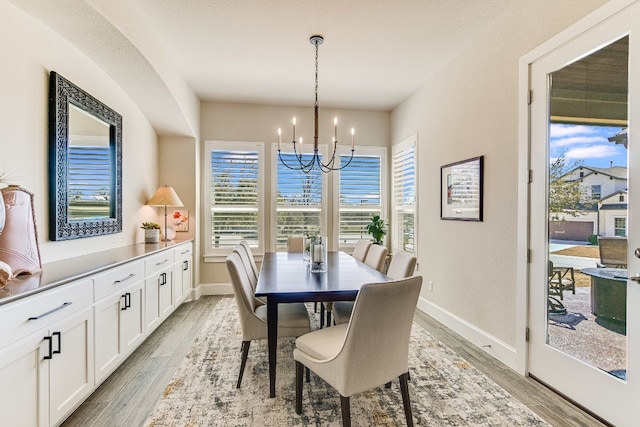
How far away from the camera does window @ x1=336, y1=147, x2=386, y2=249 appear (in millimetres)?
5246

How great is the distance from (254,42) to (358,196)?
2.85 meters

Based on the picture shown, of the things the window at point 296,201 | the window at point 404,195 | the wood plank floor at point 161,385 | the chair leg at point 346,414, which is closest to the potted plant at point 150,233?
the wood plank floor at point 161,385

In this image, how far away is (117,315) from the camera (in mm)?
2391

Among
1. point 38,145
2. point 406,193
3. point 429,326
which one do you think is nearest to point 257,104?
point 406,193

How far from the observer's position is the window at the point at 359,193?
5246 millimetres

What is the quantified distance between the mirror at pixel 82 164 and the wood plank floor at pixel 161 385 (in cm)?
117

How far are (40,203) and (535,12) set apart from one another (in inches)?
153

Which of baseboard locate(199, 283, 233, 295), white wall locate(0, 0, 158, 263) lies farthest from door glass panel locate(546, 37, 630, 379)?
baseboard locate(199, 283, 233, 295)

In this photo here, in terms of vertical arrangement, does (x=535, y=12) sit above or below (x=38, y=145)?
above

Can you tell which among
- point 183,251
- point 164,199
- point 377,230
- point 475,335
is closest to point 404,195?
point 377,230

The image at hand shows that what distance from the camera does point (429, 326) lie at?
11.8ft

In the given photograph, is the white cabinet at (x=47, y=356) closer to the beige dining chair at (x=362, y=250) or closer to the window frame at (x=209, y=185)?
the beige dining chair at (x=362, y=250)

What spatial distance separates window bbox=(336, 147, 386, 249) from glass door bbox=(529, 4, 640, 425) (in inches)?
116

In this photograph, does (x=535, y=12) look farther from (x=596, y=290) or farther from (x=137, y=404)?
(x=137, y=404)
